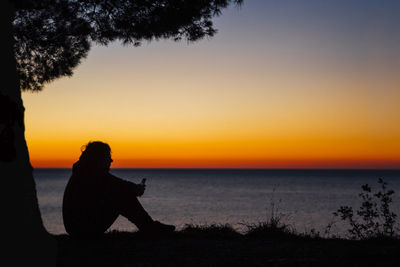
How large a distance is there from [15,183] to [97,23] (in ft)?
16.4

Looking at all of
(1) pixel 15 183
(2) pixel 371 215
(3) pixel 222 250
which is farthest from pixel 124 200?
(2) pixel 371 215

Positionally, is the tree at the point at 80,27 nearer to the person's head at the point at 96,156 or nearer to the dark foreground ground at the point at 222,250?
the person's head at the point at 96,156

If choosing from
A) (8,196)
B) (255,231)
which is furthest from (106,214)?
(8,196)

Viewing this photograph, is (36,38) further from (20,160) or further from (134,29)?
(20,160)

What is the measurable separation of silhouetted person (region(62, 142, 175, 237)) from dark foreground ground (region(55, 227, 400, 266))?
28 centimetres

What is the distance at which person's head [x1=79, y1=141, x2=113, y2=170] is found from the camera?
5.98 metres

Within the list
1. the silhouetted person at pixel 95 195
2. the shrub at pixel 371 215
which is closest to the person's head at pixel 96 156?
the silhouetted person at pixel 95 195

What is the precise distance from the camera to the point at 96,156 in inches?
235

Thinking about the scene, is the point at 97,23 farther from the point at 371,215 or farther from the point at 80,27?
the point at 371,215

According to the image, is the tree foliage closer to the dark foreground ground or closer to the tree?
the tree

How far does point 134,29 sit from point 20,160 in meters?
4.66

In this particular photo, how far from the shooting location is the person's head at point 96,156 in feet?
19.6

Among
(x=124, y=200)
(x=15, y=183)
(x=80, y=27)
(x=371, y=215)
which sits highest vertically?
(x=80, y=27)

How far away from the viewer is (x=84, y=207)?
19.3ft
